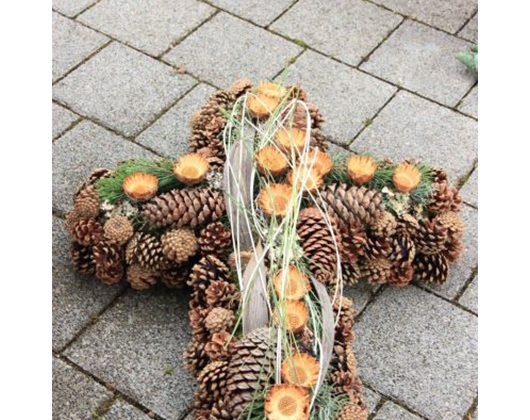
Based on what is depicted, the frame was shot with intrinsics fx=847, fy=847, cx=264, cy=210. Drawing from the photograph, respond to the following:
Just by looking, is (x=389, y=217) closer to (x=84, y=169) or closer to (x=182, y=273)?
(x=182, y=273)

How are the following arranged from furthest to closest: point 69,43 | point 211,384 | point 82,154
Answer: point 69,43 → point 82,154 → point 211,384

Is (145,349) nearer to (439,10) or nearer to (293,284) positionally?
(293,284)

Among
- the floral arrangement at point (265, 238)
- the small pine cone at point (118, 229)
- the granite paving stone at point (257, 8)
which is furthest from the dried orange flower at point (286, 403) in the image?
the granite paving stone at point (257, 8)

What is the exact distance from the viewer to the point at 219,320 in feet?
5.89

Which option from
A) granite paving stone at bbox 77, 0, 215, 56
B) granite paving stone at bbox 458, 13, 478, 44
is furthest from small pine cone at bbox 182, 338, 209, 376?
granite paving stone at bbox 458, 13, 478, 44

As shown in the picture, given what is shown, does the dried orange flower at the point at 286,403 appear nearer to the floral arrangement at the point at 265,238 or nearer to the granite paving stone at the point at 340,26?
the floral arrangement at the point at 265,238

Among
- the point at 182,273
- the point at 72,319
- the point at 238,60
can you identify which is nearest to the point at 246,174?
the point at 182,273

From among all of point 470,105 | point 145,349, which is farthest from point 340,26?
point 145,349

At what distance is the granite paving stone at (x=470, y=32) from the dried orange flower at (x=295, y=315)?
1.59 m

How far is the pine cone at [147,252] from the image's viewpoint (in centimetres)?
197

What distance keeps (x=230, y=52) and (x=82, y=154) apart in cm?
68

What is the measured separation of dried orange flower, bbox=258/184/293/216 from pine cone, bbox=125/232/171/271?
0.27 m

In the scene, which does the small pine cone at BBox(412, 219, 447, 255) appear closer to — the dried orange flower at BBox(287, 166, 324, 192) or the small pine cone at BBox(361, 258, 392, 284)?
the small pine cone at BBox(361, 258, 392, 284)

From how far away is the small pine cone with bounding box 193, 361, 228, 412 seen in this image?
170 cm
